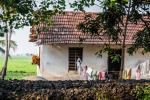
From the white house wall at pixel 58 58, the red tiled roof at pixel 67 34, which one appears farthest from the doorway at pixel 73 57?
the red tiled roof at pixel 67 34

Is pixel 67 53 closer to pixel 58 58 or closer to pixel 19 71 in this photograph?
pixel 58 58

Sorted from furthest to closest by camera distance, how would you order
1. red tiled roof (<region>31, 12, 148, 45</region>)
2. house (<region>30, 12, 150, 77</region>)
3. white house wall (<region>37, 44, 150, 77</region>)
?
white house wall (<region>37, 44, 150, 77</region>)
house (<region>30, 12, 150, 77</region>)
red tiled roof (<region>31, 12, 148, 45</region>)

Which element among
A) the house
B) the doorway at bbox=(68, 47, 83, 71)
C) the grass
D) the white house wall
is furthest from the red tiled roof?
the grass

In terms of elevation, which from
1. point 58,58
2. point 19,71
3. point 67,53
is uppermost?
point 67,53

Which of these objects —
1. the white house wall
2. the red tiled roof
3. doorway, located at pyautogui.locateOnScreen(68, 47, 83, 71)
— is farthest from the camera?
doorway, located at pyautogui.locateOnScreen(68, 47, 83, 71)

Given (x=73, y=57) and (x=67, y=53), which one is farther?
(x=73, y=57)

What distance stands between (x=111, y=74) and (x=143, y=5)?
10558 mm

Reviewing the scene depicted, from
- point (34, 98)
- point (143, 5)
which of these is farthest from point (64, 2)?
point (34, 98)

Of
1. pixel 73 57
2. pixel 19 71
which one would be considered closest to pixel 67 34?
pixel 73 57

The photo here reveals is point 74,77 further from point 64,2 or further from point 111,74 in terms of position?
point 64,2

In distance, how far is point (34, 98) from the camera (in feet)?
23.5

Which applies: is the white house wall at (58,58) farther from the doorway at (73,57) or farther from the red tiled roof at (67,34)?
the red tiled roof at (67,34)

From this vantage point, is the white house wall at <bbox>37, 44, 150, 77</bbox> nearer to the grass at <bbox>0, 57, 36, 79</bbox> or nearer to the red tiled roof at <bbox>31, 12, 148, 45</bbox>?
the red tiled roof at <bbox>31, 12, 148, 45</bbox>

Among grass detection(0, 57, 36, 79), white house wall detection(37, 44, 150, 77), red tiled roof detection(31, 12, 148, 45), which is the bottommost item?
grass detection(0, 57, 36, 79)
